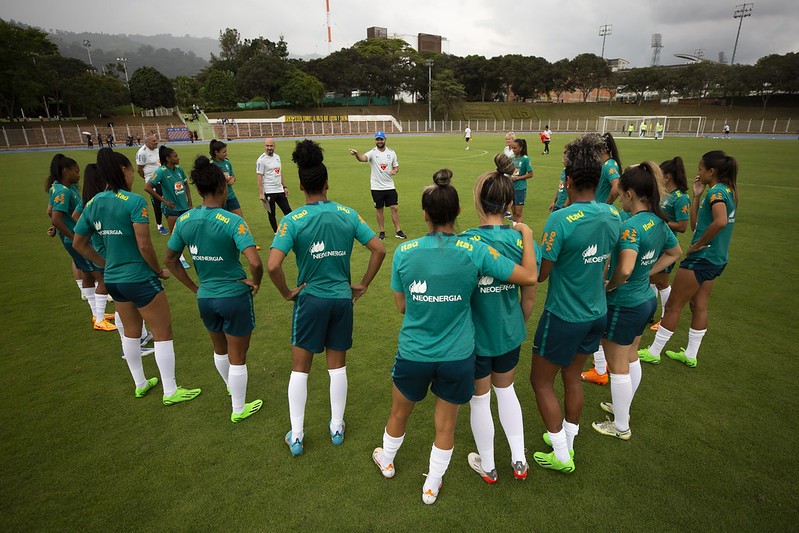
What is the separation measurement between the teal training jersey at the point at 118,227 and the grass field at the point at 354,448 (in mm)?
1535

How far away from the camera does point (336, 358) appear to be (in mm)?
3682

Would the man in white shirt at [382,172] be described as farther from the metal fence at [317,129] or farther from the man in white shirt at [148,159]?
the metal fence at [317,129]

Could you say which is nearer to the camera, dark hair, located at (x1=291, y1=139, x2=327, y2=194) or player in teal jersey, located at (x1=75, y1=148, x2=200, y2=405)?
dark hair, located at (x1=291, y1=139, x2=327, y2=194)

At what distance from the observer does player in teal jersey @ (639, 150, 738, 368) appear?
4395 millimetres

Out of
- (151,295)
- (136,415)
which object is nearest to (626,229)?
(151,295)

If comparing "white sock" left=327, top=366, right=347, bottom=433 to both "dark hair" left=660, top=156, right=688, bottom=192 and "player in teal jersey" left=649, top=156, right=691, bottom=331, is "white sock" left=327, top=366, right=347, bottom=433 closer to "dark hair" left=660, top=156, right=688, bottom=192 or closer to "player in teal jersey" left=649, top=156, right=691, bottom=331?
"player in teal jersey" left=649, top=156, right=691, bottom=331

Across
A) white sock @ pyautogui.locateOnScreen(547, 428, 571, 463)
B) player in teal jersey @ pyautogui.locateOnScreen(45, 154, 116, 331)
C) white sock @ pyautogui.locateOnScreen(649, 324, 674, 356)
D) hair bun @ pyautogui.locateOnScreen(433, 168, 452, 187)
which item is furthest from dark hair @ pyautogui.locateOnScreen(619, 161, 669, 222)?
player in teal jersey @ pyautogui.locateOnScreen(45, 154, 116, 331)

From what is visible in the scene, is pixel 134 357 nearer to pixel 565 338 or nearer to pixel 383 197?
pixel 565 338

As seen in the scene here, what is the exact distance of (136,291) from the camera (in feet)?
13.6

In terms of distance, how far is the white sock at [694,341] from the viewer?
16.0 feet

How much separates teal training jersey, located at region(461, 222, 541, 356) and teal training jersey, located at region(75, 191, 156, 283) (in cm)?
334

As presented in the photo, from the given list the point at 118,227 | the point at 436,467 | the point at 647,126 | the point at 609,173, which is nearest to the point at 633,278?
the point at 436,467

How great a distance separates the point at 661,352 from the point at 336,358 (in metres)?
4.34

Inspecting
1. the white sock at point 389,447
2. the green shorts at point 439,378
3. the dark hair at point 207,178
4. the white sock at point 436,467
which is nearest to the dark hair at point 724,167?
the green shorts at point 439,378
